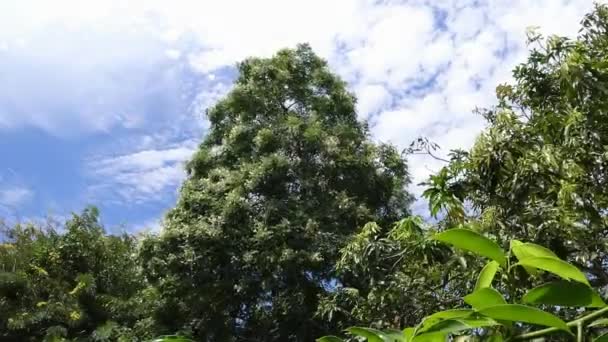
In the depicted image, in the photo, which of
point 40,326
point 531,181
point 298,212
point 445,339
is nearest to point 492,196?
point 531,181

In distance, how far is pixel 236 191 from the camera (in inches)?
306

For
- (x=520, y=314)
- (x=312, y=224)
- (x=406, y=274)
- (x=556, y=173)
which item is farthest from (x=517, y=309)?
(x=312, y=224)

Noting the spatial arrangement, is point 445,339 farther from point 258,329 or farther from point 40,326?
point 40,326

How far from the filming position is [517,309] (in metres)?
0.28

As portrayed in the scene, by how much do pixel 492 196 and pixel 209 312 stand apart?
5.13m

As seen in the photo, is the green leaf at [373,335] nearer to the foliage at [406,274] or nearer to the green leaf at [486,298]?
the green leaf at [486,298]

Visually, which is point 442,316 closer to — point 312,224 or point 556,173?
point 556,173

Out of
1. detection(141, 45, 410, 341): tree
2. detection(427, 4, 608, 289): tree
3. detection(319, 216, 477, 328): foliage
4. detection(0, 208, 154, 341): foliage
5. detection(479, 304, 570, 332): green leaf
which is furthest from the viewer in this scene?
detection(0, 208, 154, 341): foliage

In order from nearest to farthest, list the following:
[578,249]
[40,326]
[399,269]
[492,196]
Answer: [578,249]
[492,196]
[399,269]
[40,326]

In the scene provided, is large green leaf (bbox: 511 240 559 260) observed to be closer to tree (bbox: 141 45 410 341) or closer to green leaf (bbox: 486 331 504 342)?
green leaf (bbox: 486 331 504 342)

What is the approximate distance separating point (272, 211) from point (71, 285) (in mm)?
4086

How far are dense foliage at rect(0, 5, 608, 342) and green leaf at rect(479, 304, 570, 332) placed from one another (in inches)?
93.5

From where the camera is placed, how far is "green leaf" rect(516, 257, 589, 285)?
0.98ft

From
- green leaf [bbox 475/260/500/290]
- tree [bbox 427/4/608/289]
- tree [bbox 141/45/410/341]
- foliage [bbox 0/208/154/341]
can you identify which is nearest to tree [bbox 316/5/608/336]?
tree [bbox 427/4/608/289]
